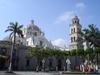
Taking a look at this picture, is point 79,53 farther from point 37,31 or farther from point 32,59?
point 37,31

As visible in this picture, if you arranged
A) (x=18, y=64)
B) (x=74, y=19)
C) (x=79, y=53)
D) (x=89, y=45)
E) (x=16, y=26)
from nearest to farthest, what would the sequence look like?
(x=16, y=26), (x=79, y=53), (x=89, y=45), (x=18, y=64), (x=74, y=19)

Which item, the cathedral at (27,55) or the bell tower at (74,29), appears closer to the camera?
the cathedral at (27,55)

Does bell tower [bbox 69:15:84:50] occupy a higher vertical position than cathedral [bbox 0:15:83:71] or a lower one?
higher

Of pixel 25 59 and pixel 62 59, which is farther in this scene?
pixel 62 59

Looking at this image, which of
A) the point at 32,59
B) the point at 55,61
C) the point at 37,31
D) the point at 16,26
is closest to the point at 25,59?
the point at 32,59

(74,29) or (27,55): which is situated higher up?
(74,29)

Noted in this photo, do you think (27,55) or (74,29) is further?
(74,29)

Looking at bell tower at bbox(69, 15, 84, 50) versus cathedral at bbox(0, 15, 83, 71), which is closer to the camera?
cathedral at bbox(0, 15, 83, 71)

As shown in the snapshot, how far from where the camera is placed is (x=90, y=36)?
1414 inches

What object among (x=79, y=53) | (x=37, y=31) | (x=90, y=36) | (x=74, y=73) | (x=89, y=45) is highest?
(x=37, y=31)

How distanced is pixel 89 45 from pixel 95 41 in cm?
194

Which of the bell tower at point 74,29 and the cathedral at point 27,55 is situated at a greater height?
the bell tower at point 74,29

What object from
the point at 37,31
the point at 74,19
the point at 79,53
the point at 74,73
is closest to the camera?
the point at 74,73

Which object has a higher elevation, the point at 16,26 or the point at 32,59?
the point at 16,26
